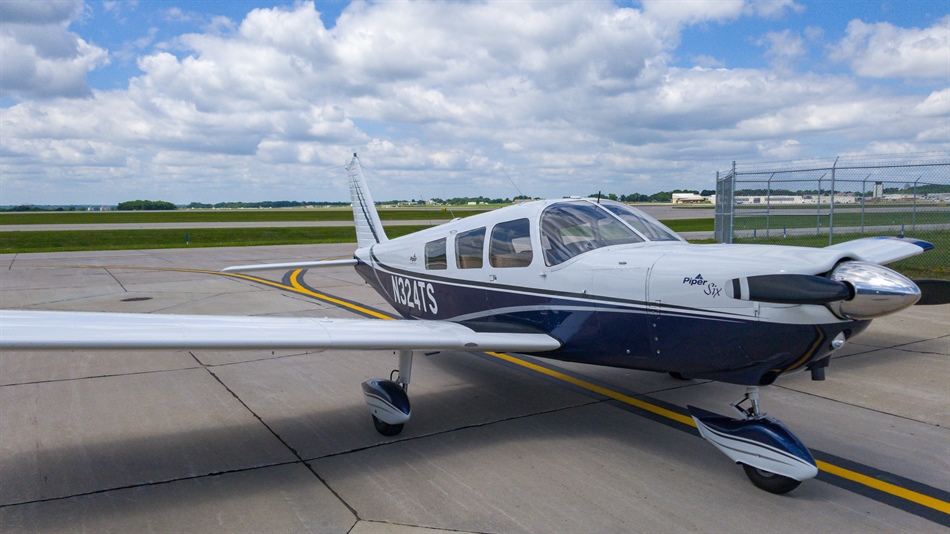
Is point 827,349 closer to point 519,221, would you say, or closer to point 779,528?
point 779,528

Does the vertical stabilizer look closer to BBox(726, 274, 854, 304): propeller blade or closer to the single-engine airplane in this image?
the single-engine airplane

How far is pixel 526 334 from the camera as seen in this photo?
5781 millimetres

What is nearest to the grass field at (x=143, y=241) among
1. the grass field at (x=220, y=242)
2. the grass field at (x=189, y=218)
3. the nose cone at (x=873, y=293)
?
the grass field at (x=220, y=242)

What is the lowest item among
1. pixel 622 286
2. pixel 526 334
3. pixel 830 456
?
pixel 830 456

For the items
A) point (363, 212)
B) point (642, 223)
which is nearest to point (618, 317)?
point (642, 223)

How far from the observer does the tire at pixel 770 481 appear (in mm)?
4395

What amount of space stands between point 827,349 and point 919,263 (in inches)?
564

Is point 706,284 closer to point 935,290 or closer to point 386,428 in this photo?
point 935,290

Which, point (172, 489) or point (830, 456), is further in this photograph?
point (830, 456)

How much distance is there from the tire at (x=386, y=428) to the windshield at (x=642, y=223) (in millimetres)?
2811

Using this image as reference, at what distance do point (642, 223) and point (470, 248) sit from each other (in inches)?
72.1

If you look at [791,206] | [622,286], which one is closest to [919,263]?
[791,206]

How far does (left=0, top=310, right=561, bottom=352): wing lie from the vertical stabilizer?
464cm

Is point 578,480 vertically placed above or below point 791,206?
below
